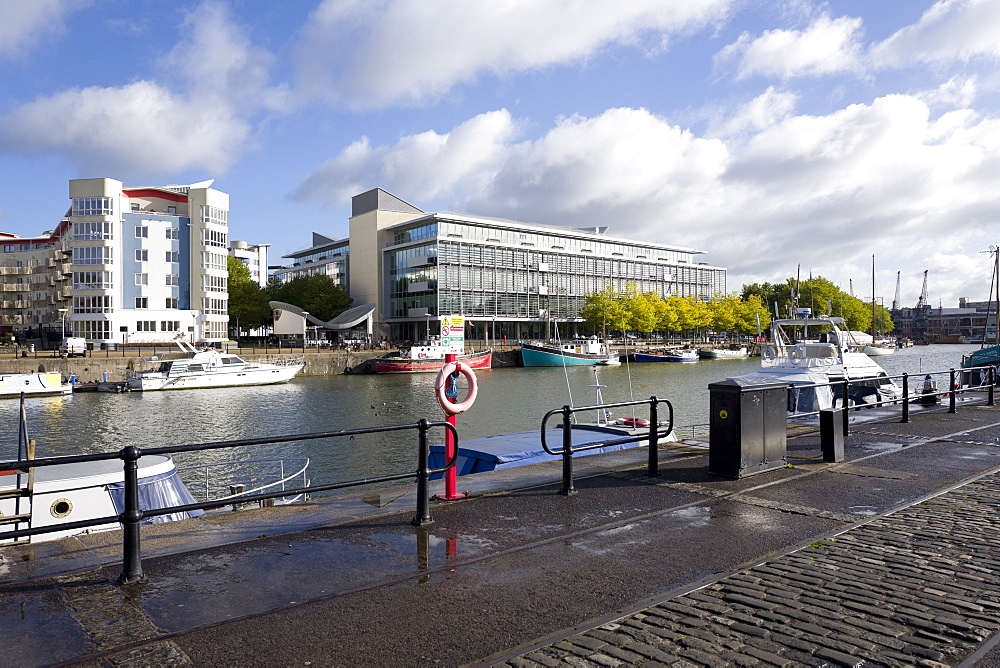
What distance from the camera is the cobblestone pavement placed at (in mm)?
4242

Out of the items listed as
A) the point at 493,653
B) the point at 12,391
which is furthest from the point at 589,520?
the point at 12,391

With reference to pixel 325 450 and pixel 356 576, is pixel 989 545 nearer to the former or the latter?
pixel 356 576

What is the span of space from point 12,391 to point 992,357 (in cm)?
6088

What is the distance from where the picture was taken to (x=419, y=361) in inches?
2781

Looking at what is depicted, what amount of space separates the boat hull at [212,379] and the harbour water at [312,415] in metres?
1.26

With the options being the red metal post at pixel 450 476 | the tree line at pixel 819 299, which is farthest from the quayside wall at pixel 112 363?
the tree line at pixel 819 299

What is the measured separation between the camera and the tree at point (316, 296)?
96750 millimetres

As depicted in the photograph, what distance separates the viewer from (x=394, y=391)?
4997cm

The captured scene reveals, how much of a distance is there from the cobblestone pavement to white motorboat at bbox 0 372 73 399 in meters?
51.3

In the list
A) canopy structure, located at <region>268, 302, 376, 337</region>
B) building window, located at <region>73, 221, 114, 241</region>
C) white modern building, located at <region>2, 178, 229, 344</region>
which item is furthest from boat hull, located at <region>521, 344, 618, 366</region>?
building window, located at <region>73, 221, 114, 241</region>

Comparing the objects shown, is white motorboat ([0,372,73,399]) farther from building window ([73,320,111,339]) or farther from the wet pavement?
the wet pavement

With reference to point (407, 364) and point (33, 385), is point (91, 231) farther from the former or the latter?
point (407, 364)

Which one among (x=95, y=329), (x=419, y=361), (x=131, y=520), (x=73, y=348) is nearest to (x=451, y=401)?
(x=131, y=520)

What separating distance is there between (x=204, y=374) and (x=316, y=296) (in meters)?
45.0
